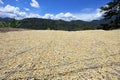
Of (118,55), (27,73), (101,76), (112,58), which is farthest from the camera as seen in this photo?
(118,55)

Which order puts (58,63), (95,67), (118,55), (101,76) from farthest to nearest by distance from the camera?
(118,55) < (58,63) < (95,67) < (101,76)

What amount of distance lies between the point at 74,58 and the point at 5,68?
67.5 inches

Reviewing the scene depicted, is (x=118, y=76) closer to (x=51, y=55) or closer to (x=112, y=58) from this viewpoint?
(x=112, y=58)

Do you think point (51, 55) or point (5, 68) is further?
point (51, 55)

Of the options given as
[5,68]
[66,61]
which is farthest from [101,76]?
[5,68]

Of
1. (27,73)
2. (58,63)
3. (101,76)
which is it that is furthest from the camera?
(58,63)

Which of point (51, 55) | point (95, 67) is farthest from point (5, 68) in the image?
point (95, 67)

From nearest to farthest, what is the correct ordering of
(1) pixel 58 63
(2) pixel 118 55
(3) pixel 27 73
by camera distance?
(3) pixel 27 73 → (1) pixel 58 63 → (2) pixel 118 55

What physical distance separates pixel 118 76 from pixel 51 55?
6.79 feet

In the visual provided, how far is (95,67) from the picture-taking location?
353 cm

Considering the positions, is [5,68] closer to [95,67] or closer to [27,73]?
[27,73]

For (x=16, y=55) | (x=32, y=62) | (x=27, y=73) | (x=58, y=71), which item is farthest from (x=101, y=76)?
(x=16, y=55)

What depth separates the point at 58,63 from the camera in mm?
3865

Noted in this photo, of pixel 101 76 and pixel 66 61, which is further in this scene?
pixel 66 61
